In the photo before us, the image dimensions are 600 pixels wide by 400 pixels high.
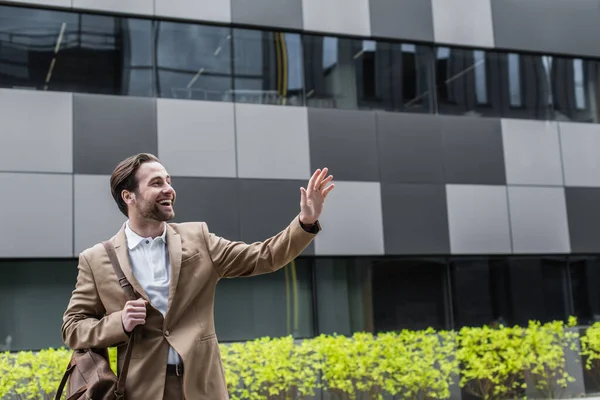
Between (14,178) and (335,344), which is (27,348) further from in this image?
(335,344)

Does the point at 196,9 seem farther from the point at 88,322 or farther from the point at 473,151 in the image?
the point at 88,322

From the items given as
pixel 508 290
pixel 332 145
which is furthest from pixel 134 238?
pixel 508 290

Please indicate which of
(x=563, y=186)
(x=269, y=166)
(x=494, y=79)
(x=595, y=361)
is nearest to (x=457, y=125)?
(x=494, y=79)

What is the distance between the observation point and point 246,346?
10773 millimetres

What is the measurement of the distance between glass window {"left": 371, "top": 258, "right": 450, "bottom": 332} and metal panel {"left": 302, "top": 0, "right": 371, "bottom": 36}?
12.4ft

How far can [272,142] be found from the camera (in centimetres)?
1244

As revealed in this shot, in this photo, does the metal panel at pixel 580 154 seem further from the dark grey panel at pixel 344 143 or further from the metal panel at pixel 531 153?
the dark grey panel at pixel 344 143

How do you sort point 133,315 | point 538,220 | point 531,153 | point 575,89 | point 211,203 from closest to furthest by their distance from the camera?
point 133,315 → point 211,203 → point 538,220 → point 531,153 → point 575,89

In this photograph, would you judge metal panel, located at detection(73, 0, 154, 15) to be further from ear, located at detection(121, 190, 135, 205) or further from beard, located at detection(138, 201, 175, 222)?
beard, located at detection(138, 201, 175, 222)

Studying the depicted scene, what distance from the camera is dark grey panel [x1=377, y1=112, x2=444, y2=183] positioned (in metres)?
13.2

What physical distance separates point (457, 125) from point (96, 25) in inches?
239

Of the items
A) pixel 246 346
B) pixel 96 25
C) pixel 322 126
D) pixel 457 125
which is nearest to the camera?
pixel 246 346

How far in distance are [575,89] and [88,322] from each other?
42.3 feet

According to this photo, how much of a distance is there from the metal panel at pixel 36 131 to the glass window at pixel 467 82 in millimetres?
6180
